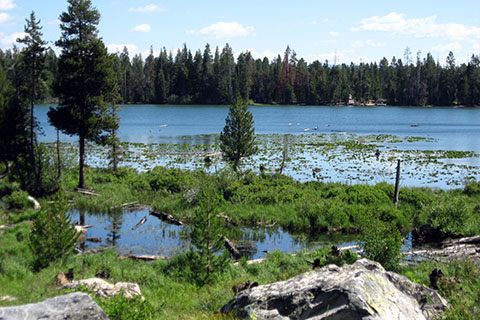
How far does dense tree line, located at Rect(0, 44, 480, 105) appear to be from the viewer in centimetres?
14088

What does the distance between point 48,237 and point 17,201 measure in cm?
1171

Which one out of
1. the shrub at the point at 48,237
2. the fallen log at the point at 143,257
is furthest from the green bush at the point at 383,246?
the shrub at the point at 48,237

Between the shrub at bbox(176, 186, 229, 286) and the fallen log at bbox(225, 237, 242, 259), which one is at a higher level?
the shrub at bbox(176, 186, 229, 286)

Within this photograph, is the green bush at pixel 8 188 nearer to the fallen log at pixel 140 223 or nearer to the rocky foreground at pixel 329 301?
the fallen log at pixel 140 223

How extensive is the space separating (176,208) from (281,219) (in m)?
5.88

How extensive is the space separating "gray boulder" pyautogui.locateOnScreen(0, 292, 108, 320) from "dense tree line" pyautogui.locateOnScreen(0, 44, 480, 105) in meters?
130

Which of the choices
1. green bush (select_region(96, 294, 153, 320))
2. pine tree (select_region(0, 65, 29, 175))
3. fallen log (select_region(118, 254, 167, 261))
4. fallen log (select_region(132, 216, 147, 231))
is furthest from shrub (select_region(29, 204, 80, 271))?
pine tree (select_region(0, 65, 29, 175))

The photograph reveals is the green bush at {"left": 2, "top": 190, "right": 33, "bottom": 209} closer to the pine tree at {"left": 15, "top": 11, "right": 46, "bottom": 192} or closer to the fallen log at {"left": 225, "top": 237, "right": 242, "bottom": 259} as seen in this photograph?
the pine tree at {"left": 15, "top": 11, "right": 46, "bottom": 192}

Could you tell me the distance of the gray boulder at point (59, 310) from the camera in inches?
208

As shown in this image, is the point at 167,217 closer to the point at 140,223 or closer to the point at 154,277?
the point at 140,223

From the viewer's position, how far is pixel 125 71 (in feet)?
480

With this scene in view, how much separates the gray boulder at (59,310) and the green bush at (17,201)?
68.9 feet

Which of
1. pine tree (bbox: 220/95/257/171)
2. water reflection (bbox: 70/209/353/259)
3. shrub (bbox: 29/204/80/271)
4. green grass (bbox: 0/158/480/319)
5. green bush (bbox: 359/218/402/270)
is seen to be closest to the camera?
green grass (bbox: 0/158/480/319)

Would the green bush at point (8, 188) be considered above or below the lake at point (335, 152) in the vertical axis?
below
